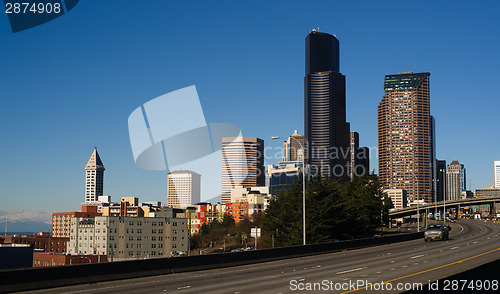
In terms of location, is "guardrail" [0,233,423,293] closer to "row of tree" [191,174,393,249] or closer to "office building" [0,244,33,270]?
"office building" [0,244,33,270]

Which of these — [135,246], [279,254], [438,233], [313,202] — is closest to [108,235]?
→ [135,246]

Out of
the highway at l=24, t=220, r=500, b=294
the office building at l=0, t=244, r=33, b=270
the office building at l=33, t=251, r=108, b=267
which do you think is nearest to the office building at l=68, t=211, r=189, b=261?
the office building at l=33, t=251, r=108, b=267

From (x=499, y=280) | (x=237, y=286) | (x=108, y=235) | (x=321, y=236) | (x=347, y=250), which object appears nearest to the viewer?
(x=499, y=280)

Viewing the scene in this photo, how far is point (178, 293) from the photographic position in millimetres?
21359

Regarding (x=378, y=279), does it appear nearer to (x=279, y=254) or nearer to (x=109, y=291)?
(x=109, y=291)

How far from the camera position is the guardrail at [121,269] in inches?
867

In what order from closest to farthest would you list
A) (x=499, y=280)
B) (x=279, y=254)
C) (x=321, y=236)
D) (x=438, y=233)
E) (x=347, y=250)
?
(x=499, y=280), (x=279, y=254), (x=347, y=250), (x=438, y=233), (x=321, y=236)

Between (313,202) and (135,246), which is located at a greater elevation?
(313,202)

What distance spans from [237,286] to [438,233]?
42.4m
